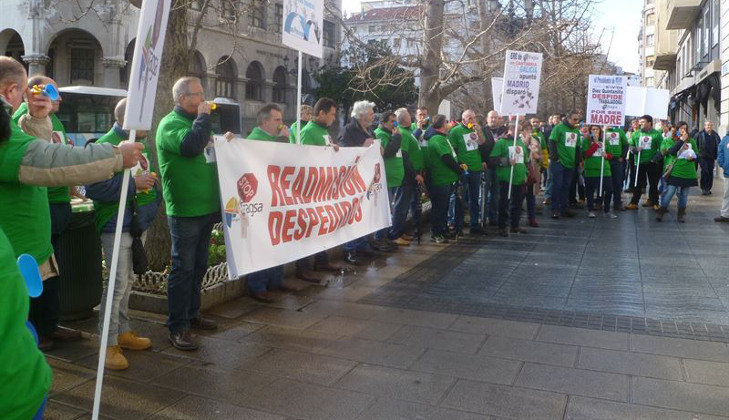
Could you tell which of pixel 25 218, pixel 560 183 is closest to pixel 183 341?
pixel 25 218

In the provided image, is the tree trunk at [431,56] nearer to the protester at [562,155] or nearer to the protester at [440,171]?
the protester at [562,155]

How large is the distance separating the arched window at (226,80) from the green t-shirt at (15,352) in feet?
121

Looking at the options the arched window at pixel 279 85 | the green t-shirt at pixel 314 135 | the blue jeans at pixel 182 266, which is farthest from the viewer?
the arched window at pixel 279 85

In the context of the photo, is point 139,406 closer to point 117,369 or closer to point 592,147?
point 117,369

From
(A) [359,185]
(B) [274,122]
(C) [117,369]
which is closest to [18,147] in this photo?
(C) [117,369]

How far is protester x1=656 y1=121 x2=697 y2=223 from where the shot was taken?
494 inches

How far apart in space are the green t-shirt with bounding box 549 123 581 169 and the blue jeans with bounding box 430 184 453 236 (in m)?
3.72

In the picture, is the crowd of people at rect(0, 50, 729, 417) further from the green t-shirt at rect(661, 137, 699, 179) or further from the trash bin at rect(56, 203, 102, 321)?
the trash bin at rect(56, 203, 102, 321)

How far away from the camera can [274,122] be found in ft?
21.7

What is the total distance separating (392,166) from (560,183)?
495 centimetres

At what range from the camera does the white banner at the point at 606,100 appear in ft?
46.6

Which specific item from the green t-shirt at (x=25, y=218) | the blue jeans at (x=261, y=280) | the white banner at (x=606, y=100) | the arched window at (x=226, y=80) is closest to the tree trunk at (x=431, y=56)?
the white banner at (x=606, y=100)

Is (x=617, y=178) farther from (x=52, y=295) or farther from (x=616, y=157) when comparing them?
(x=52, y=295)

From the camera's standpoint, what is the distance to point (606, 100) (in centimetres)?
1438
